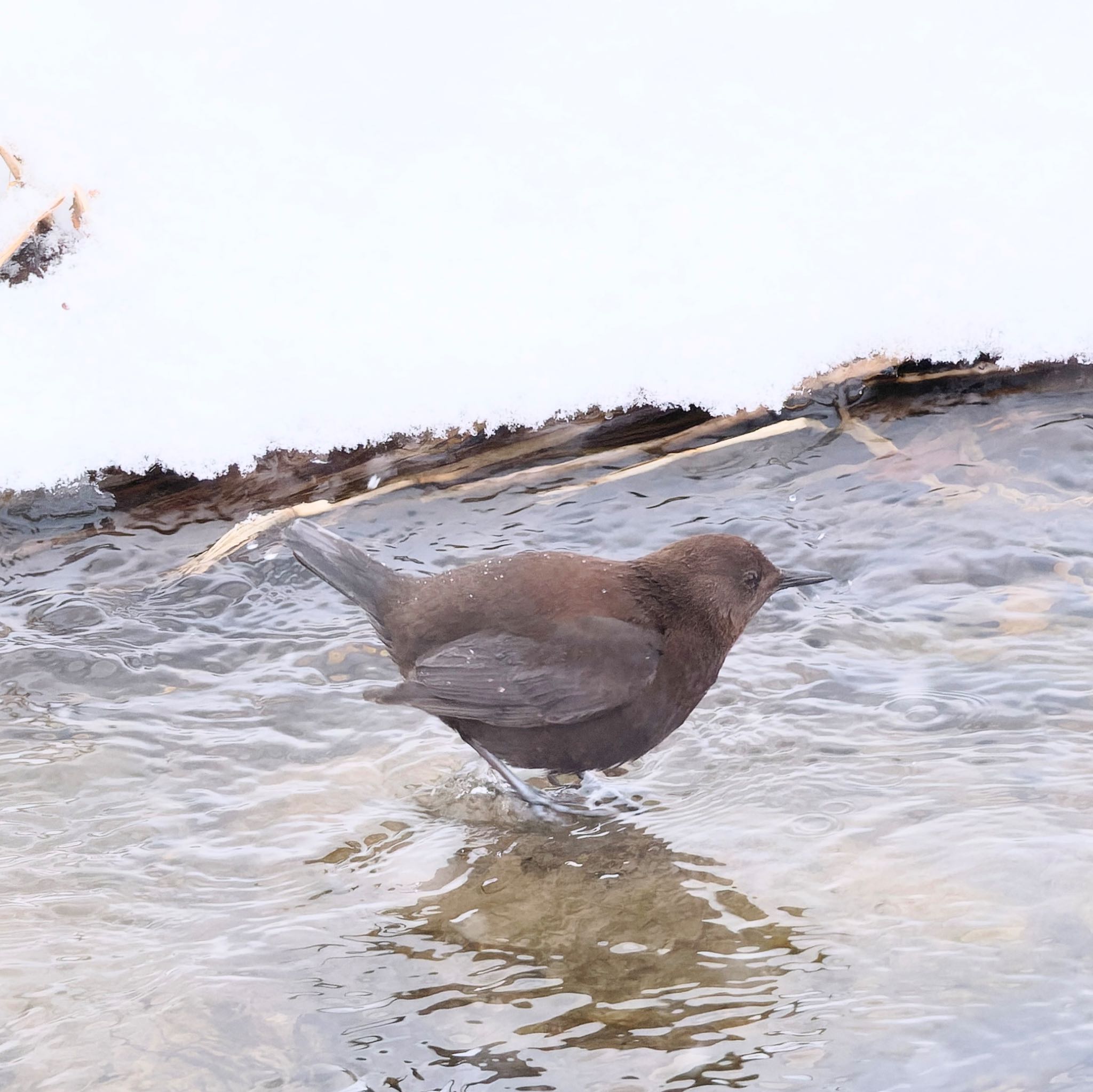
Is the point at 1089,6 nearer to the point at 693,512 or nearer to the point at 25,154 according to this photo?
the point at 693,512

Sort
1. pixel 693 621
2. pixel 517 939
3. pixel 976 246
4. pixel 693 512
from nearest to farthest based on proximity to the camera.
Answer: pixel 517 939 < pixel 693 621 < pixel 693 512 < pixel 976 246

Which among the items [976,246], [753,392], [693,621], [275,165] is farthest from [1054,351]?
[275,165]

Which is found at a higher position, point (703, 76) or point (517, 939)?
point (703, 76)

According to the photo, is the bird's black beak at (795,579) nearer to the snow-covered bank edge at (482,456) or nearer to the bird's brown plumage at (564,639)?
the bird's brown plumage at (564,639)

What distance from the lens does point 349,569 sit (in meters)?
3.85

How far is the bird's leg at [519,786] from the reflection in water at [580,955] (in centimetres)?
42

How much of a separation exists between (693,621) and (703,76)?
10.9 feet

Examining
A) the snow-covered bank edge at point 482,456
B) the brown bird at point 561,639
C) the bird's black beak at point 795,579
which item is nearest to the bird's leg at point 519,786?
the brown bird at point 561,639

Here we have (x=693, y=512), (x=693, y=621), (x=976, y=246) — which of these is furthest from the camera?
(x=976, y=246)

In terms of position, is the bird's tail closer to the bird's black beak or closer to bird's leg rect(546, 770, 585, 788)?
bird's leg rect(546, 770, 585, 788)

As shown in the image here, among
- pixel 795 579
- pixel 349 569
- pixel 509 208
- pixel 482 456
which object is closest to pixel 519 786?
pixel 349 569

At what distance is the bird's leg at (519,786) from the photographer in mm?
3674

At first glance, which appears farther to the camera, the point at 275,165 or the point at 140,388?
the point at 275,165

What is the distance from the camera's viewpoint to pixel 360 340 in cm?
517
